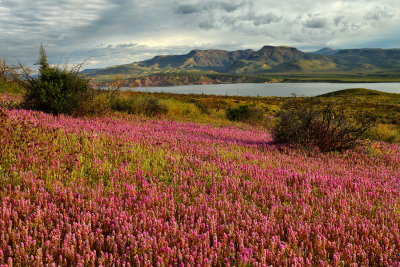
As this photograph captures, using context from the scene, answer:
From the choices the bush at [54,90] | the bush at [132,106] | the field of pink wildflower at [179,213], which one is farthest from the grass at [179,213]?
the bush at [132,106]

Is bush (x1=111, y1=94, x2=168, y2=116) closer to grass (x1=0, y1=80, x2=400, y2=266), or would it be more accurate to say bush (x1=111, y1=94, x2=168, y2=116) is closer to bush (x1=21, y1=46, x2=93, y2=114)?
bush (x1=21, y1=46, x2=93, y2=114)

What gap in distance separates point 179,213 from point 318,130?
262 inches

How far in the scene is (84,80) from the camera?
1259 cm

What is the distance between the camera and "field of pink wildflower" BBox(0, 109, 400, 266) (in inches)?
92.5

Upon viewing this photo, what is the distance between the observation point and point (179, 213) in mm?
3117

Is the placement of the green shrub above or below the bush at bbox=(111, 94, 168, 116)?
below

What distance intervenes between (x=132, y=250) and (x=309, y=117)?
7.45m

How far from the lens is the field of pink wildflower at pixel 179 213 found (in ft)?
7.71

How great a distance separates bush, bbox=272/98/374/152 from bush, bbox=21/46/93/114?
858 cm

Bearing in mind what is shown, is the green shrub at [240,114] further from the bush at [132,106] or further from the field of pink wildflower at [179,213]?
the field of pink wildflower at [179,213]

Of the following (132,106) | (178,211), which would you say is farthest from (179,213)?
(132,106)

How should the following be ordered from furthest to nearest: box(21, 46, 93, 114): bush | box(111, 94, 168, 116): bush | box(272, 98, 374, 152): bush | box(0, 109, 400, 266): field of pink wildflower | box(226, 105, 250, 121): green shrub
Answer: box(226, 105, 250, 121): green shrub < box(111, 94, 168, 116): bush < box(21, 46, 93, 114): bush < box(272, 98, 374, 152): bush < box(0, 109, 400, 266): field of pink wildflower

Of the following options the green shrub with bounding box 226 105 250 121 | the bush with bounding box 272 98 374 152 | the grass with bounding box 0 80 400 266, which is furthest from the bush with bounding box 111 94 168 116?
the grass with bounding box 0 80 400 266

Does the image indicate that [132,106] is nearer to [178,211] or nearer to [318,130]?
[318,130]
